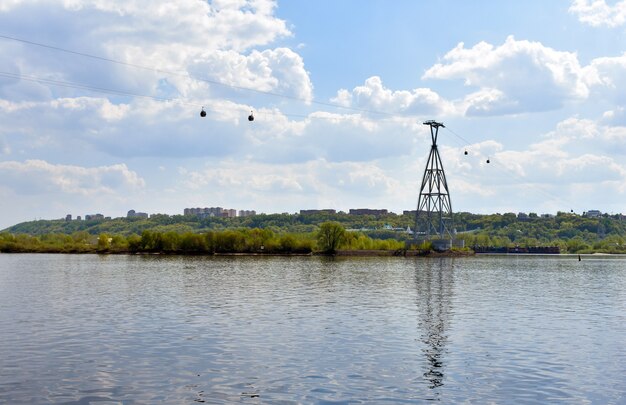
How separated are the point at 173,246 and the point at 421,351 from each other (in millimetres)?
170386

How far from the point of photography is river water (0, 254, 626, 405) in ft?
76.0

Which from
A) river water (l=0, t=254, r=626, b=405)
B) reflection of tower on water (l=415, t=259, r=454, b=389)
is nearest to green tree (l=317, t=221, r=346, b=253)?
reflection of tower on water (l=415, t=259, r=454, b=389)

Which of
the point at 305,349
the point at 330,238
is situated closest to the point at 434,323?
the point at 305,349

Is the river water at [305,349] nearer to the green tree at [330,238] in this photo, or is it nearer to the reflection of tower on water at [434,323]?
the reflection of tower on water at [434,323]

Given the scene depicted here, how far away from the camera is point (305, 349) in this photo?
31188mm

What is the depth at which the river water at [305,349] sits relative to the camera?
23156 millimetres

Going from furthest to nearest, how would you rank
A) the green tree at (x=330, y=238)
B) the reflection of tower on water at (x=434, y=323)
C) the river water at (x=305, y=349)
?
the green tree at (x=330, y=238), the reflection of tower on water at (x=434, y=323), the river water at (x=305, y=349)

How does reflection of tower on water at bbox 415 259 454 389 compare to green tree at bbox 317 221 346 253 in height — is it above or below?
below

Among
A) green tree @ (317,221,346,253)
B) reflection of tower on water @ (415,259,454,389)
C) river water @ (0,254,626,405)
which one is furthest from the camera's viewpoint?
green tree @ (317,221,346,253)

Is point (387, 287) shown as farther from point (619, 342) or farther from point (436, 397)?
point (436, 397)

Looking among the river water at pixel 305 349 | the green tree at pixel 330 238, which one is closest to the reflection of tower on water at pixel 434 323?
the river water at pixel 305 349

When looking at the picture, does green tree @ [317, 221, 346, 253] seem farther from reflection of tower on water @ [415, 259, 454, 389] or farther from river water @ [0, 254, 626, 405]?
river water @ [0, 254, 626, 405]

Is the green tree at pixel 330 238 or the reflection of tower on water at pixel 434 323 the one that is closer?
the reflection of tower on water at pixel 434 323

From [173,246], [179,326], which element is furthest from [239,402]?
[173,246]
